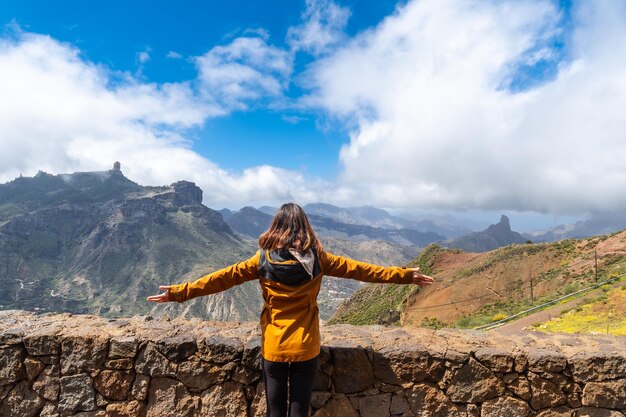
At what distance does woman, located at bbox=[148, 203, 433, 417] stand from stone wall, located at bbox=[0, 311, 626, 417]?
75 cm

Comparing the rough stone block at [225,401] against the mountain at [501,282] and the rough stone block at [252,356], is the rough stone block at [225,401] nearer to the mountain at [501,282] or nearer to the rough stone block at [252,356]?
the rough stone block at [252,356]

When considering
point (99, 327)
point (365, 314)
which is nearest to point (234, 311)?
point (365, 314)

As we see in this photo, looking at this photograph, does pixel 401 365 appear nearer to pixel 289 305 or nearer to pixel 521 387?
pixel 521 387

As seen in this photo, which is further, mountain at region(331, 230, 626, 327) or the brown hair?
mountain at region(331, 230, 626, 327)

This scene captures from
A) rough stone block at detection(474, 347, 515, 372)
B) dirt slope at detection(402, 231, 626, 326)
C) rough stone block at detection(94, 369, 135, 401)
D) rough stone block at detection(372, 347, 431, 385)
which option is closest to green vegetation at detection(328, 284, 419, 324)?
dirt slope at detection(402, 231, 626, 326)

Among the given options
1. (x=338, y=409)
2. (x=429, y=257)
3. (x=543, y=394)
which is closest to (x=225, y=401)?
(x=338, y=409)

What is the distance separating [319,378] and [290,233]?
6.36 feet

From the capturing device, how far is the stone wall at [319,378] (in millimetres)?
4414

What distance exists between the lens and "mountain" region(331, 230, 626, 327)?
35.8 m

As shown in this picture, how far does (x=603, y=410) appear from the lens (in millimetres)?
4457

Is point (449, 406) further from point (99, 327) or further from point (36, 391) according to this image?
point (36, 391)

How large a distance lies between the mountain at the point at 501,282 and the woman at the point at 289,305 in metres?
29.0

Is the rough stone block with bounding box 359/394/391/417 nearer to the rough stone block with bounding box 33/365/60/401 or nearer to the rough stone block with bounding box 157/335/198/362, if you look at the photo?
the rough stone block with bounding box 157/335/198/362

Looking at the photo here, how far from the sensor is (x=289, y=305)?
3.66 metres
